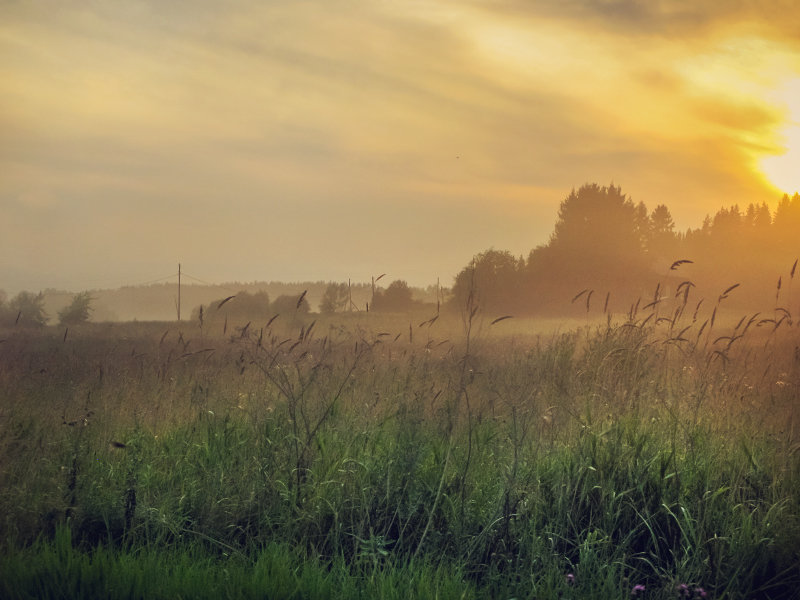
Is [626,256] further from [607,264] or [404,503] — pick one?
[404,503]

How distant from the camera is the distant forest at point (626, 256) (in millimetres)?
35156

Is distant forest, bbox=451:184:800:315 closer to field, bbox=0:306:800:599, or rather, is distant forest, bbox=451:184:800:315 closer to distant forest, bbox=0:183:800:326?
distant forest, bbox=0:183:800:326

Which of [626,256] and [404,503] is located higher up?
[626,256]

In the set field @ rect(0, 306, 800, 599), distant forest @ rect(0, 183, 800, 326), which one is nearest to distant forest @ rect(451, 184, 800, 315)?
distant forest @ rect(0, 183, 800, 326)

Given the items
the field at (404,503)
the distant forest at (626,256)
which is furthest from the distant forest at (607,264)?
the field at (404,503)

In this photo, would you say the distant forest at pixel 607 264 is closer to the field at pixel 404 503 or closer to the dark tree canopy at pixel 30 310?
the dark tree canopy at pixel 30 310

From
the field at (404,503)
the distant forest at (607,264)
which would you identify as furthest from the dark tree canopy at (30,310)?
the field at (404,503)

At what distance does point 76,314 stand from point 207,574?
3269 cm

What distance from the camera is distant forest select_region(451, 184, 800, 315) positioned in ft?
115

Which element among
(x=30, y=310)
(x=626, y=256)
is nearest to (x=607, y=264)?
(x=626, y=256)

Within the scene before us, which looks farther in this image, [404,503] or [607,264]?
[607,264]

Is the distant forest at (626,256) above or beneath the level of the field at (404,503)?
above

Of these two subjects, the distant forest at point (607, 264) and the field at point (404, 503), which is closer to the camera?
the field at point (404, 503)

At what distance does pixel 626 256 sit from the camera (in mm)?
39188
